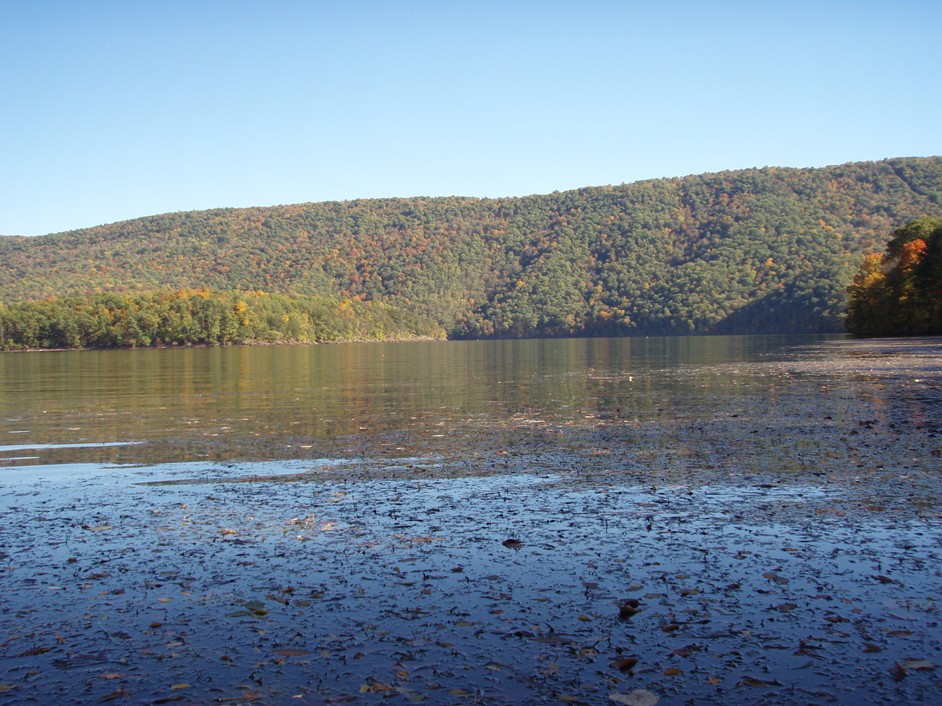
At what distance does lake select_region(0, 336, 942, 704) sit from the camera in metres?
6.43

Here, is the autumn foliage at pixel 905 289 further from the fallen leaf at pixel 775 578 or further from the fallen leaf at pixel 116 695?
the fallen leaf at pixel 116 695

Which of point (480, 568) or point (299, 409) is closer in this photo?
point (480, 568)

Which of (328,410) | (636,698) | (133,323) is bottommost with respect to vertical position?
(636,698)

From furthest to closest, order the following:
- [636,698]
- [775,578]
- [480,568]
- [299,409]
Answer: [299,409]
[480,568]
[775,578]
[636,698]

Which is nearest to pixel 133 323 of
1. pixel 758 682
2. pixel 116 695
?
pixel 116 695

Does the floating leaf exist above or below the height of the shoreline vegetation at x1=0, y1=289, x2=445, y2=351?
below

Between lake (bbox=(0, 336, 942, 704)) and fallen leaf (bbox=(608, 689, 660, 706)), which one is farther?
lake (bbox=(0, 336, 942, 704))

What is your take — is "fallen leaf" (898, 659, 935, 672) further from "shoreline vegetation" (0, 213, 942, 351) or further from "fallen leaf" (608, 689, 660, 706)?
"shoreline vegetation" (0, 213, 942, 351)

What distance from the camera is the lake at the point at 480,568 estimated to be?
253 inches

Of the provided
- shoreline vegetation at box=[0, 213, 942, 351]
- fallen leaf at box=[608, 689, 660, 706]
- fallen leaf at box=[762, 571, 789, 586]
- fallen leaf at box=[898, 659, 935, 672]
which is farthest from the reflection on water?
shoreline vegetation at box=[0, 213, 942, 351]

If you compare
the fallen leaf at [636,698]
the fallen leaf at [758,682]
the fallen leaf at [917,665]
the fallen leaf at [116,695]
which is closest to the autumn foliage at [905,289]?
the fallen leaf at [917,665]

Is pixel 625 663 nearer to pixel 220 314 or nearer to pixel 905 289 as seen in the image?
pixel 905 289

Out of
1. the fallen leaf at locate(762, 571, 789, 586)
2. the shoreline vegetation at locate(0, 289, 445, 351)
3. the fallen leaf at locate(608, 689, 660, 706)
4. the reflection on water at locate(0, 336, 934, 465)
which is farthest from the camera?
the shoreline vegetation at locate(0, 289, 445, 351)

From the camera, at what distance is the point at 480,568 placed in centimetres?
897
